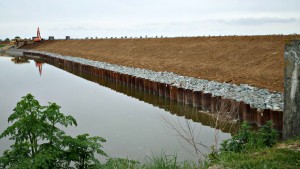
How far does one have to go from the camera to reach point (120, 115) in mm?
13758

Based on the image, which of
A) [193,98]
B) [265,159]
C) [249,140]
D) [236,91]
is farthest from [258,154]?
[193,98]

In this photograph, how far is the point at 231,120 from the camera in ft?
36.4

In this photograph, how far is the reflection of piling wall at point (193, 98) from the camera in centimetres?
1035

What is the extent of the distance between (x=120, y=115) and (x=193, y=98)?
3.06m

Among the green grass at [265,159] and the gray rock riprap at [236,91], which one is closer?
the green grass at [265,159]

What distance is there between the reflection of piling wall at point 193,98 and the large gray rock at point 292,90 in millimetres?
1471

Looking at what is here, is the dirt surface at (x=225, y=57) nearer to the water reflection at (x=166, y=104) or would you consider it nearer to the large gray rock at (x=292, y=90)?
the large gray rock at (x=292, y=90)

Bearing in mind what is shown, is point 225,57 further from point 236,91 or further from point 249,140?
point 249,140

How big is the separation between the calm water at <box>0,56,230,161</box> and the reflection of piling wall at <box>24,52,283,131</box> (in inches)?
15.2

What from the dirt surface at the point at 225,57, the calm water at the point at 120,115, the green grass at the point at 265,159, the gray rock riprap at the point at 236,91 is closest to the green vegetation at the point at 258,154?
the green grass at the point at 265,159

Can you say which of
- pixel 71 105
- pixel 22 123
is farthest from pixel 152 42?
pixel 22 123

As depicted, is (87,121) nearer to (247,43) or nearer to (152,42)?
(247,43)

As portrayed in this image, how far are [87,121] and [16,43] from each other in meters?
72.4

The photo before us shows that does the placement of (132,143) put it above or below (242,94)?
below
